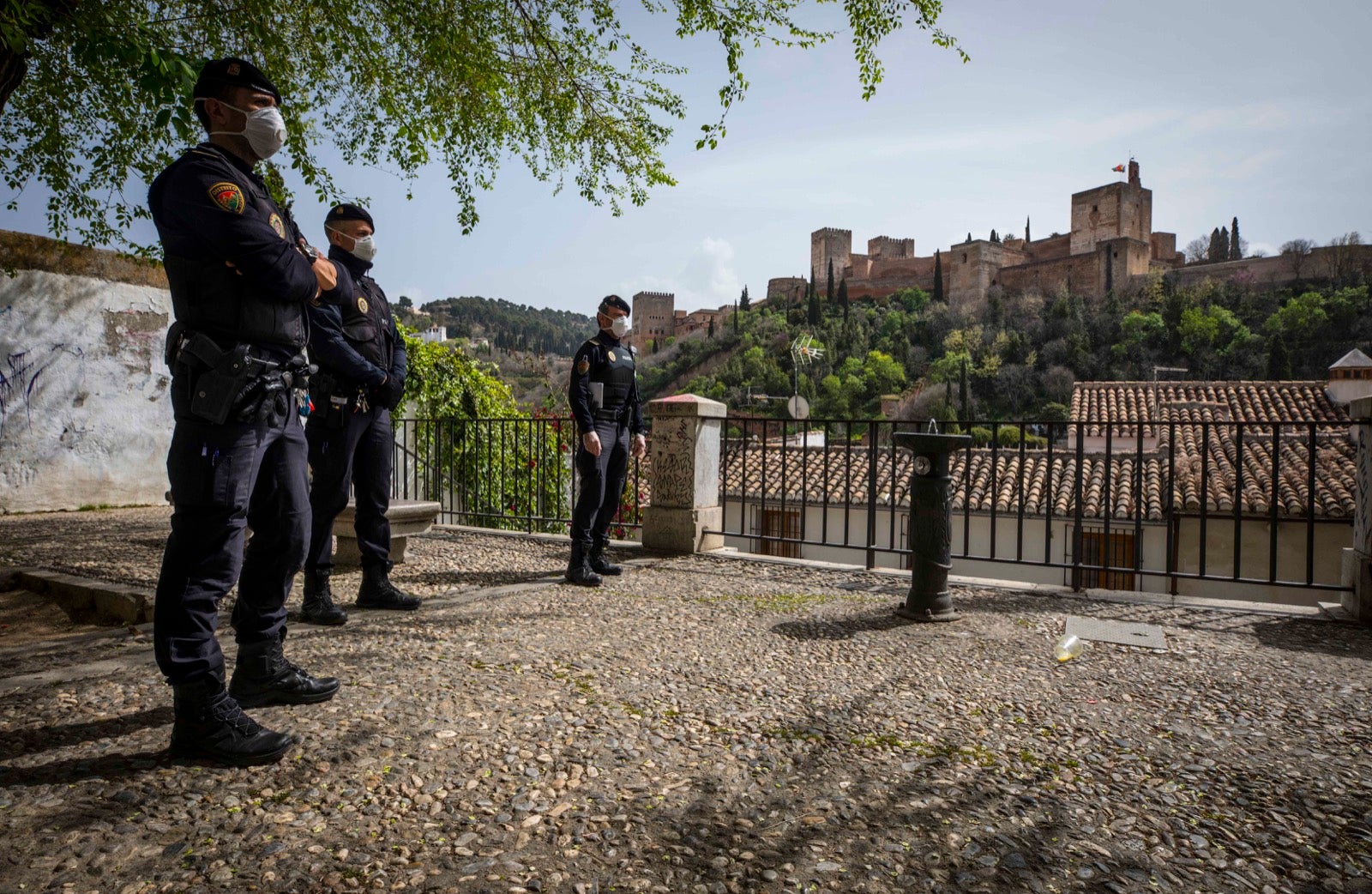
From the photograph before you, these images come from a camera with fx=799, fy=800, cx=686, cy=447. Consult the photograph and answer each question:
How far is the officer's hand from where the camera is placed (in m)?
2.68

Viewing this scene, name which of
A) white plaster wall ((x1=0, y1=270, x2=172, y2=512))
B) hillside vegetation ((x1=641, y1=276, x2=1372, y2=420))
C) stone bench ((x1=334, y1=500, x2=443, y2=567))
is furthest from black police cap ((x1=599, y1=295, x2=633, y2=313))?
hillside vegetation ((x1=641, y1=276, x2=1372, y2=420))

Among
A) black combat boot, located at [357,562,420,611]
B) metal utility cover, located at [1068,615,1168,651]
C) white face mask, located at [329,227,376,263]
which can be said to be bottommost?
metal utility cover, located at [1068,615,1168,651]

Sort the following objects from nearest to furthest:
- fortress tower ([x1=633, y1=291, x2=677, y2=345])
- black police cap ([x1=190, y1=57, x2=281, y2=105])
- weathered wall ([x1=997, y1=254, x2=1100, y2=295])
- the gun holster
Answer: the gun holster
black police cap ([x1=190, y1=57, x2=281, y2=105])
weathered wall ([x1=997, y1=254, x2=1100, y2=295])
fortress tower ([x1=633, y1=291, x2=677, y2=345])

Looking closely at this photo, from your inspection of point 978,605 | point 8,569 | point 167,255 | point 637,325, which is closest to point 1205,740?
point 978,605

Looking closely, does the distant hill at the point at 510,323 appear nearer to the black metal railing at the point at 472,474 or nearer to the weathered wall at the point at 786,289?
the weathered wall at the point at 786,289

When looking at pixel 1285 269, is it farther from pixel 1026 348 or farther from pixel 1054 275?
pixel 1026 348

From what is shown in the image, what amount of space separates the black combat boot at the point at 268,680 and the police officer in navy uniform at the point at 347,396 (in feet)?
4.17

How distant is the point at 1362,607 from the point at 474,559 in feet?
19.8

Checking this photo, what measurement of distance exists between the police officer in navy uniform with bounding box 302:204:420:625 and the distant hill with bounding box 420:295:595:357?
8905cm

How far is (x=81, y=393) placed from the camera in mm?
9766

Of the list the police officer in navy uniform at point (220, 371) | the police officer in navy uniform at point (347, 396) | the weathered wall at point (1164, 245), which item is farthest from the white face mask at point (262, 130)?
the weathered wall at point (1164, 245)

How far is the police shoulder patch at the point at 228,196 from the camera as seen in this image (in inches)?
90.7

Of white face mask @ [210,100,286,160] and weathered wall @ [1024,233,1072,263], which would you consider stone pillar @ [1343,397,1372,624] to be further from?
weathered wall @ [1024,233,1072,263]

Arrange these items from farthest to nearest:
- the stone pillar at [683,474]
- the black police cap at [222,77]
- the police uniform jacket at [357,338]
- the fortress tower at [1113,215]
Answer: the fortress tower at [1113,215] < the stone pillar at [683,474] < the police uniform jacket at [357,338] < the black police cap at [222,77]
